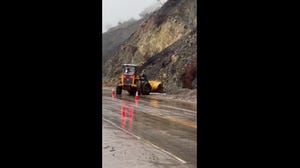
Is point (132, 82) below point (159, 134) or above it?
above

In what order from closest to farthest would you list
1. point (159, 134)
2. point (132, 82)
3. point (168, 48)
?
point (159, 134), point (132, 82), point (168, 48)

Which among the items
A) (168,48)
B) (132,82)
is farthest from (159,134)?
(168,48)

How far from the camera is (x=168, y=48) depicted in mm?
46938

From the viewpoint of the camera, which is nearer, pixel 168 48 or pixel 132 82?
pixel 132 82

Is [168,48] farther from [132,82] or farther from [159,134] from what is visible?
[159,134]

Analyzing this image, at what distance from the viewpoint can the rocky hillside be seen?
3866cm

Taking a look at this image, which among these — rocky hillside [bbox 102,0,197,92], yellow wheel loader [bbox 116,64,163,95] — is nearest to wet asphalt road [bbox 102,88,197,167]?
yellow wheel loader [bbox 116,64,163,95]

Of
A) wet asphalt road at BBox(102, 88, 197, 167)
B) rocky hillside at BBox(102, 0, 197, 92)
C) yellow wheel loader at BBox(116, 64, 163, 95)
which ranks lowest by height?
wet asphalt road at BBox(102, 88, 197, 167)

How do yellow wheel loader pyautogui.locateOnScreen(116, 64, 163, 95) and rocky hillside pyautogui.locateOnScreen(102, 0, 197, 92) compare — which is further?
rocky hillside pyautogui.locateOnScreen(102, 0, 197, 92)

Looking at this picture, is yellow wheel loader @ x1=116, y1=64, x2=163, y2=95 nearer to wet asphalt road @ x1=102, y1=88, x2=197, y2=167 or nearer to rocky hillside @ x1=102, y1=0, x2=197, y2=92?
rocky hillside @ x1=102, y1=0, x2=197, y2=92

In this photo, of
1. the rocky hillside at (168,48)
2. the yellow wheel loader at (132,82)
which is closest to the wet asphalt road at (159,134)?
the yellow wheel loader at (132,82)

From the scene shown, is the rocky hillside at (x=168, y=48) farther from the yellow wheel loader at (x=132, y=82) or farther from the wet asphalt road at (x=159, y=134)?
the wet asphalt road at (x=159, y=134)
